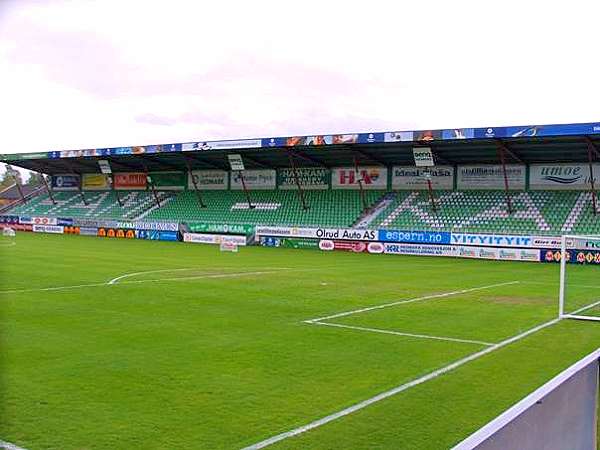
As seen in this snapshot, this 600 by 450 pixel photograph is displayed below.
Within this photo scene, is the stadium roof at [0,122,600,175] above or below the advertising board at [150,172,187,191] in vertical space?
above

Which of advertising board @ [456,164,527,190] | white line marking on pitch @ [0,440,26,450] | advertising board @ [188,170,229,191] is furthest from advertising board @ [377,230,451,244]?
white line marking on pitch @ [0,440,26,450]

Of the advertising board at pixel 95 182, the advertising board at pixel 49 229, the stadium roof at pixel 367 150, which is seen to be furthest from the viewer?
the advertising board at pixel 95 182

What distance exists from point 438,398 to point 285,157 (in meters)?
45.8

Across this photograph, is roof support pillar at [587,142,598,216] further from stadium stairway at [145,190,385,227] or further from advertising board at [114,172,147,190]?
advertising board at [114,172,147,190]

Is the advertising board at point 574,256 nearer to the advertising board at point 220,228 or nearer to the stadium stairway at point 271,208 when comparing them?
the stadium stairway at point 271,208

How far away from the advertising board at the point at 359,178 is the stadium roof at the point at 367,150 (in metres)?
0.86

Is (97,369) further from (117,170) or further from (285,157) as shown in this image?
(117,170)

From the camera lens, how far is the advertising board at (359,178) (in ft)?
169

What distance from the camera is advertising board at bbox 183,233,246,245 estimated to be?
4969cm

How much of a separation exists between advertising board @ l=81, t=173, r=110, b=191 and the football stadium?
105ft

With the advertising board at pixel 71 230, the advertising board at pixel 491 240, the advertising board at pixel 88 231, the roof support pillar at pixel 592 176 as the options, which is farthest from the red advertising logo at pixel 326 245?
the advertising board at pixel 71 230

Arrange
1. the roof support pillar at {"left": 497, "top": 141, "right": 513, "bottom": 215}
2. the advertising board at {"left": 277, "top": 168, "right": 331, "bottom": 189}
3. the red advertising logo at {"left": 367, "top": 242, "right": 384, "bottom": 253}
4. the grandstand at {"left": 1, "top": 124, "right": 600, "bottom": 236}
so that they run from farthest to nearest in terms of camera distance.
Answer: the advertising board at {"left": 277, "top": 168, "right": 331, "bottom": 189} → the red advertising logo at {"left": 367, "top": 242, "right": 384, "bottom": 253} → the grandstand at {"left": 1, "top": 124, "right": 600, "bottom": 236} → the roof support pillar at {"left": 497, "top": 141, "right": 513, "bottom": 215}

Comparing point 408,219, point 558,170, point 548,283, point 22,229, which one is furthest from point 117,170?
point 548,283

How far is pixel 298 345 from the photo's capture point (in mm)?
10695
